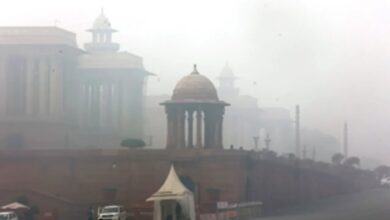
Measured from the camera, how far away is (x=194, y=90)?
81062 mm

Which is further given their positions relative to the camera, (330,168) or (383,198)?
(330,168)

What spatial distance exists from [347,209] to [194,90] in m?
15.8

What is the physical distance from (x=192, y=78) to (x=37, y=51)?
23359 mm

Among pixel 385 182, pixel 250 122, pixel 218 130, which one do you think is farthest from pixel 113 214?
pixel 250 122

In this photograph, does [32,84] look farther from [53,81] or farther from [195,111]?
[195,111]

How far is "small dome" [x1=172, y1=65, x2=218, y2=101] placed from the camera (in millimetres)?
80750

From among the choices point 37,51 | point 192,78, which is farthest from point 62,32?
point 192,78

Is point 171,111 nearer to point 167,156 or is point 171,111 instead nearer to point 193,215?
point 167,156

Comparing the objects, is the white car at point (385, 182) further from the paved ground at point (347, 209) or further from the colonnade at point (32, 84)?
the colonnade at point (32, 84)

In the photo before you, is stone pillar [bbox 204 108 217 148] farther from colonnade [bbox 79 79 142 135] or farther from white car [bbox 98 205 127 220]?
colonnade [bbox 79 79 142 135]

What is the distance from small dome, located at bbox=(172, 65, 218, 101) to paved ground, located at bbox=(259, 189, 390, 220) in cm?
1088

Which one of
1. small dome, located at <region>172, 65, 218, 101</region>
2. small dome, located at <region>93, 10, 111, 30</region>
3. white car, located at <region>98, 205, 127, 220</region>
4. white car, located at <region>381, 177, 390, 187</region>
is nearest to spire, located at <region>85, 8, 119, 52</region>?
small dome, located at <region>93, 10, 111, 30</region>

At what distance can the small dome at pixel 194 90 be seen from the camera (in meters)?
80.8

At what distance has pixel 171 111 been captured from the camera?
81.1m
